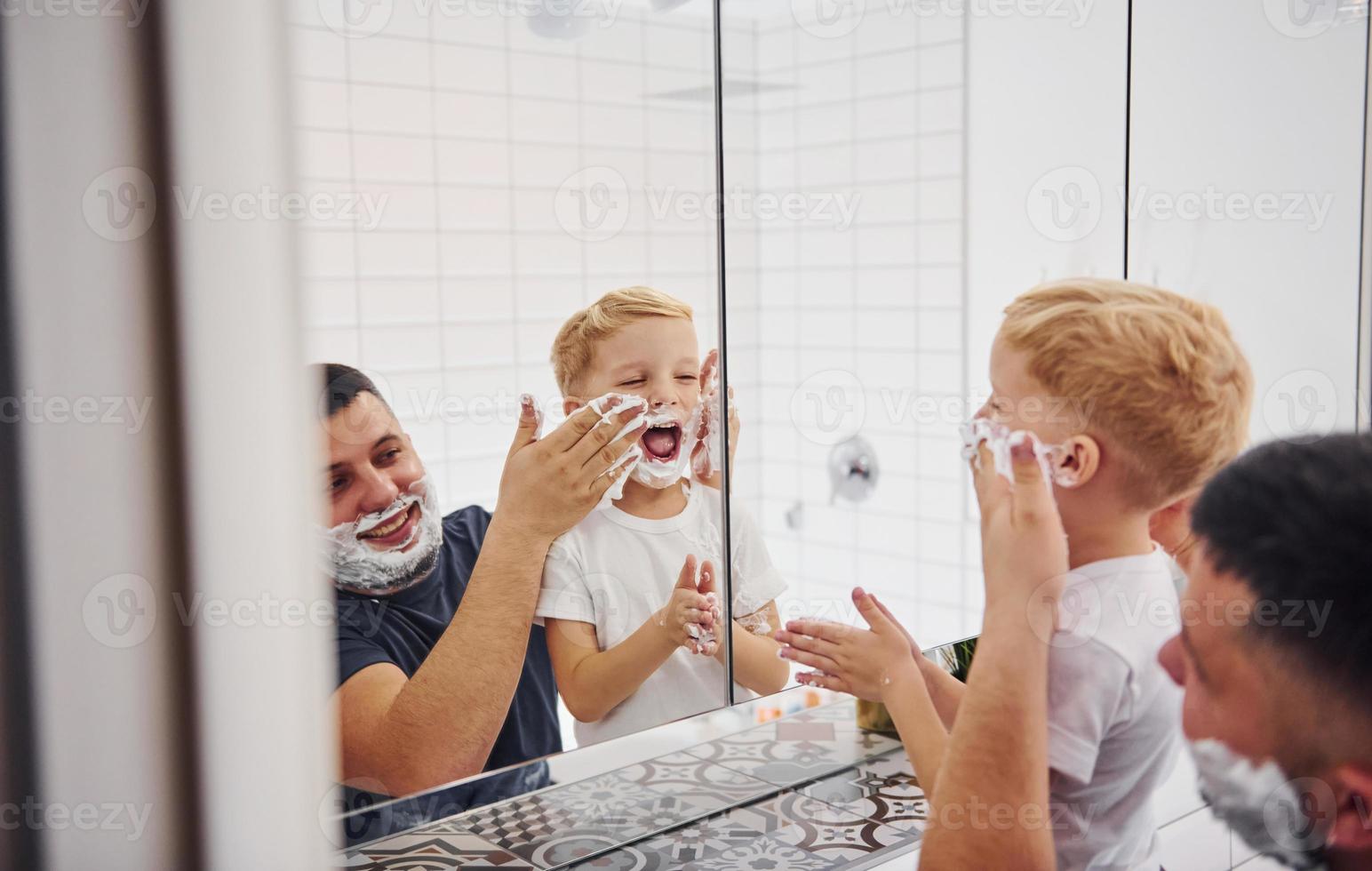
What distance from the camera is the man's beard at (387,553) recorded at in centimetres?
81

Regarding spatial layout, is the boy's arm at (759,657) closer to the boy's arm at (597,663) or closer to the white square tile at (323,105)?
the boy's arm at (597,663)

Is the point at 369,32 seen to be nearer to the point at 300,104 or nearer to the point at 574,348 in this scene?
the point at 300,104

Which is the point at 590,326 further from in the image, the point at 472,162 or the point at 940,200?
the point at 940,200

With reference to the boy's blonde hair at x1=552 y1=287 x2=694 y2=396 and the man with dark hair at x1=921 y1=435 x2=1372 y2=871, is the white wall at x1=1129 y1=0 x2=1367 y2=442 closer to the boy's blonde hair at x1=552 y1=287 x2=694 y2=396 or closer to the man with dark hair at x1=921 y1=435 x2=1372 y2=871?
the man with dark hair at x1=921 y1=435 x2=1372 y2=871

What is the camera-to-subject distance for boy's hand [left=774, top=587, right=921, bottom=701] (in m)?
1.07

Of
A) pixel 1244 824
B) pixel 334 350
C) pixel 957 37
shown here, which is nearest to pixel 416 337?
pixel 334 350

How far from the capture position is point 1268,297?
4.02 ft

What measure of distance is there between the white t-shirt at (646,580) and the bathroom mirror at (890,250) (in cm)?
3

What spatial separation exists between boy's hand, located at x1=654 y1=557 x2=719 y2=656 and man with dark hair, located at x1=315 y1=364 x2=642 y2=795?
12cm

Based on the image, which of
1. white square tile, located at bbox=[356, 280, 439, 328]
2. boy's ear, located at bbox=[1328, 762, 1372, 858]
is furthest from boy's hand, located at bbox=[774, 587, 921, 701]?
white square tile, located at bbox=[356, 280, 439, 328]

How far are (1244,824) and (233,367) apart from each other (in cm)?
105

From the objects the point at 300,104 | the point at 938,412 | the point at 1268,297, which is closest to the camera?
the point at 300,104

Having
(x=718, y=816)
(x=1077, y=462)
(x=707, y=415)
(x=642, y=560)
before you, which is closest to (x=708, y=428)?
(x=707, y=415)

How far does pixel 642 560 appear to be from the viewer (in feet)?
3.20
